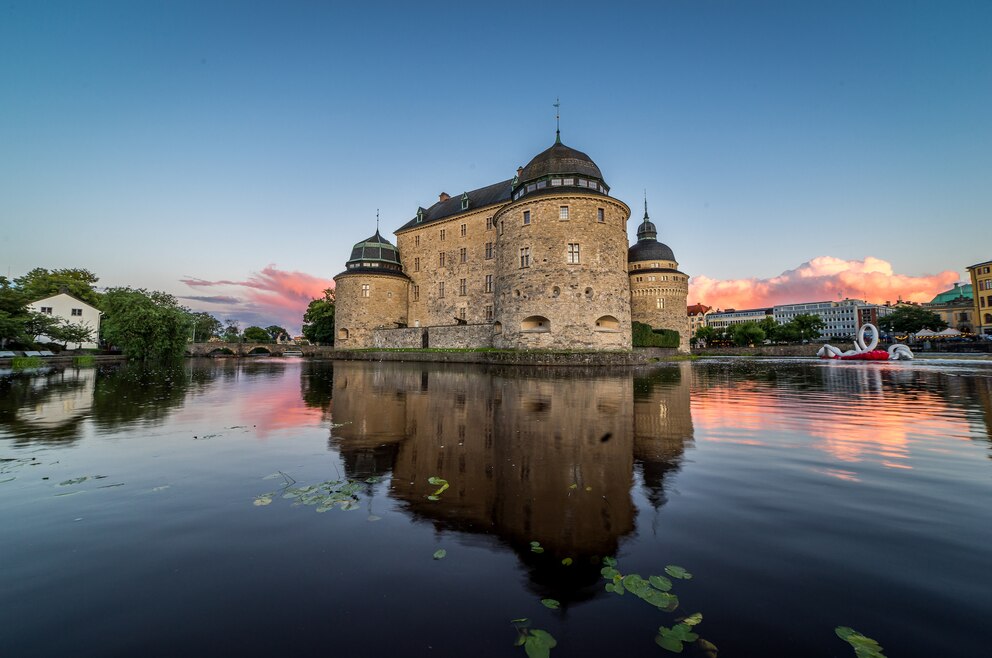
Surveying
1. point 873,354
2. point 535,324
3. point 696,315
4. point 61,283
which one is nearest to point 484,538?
point 535,324

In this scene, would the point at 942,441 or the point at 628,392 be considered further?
the point at 628,392

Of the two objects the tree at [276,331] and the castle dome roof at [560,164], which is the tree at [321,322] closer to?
the castle dome roof at [560,164]

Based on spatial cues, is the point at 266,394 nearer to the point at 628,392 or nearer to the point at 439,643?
the point at 628,392

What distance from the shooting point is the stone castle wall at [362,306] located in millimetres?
41438

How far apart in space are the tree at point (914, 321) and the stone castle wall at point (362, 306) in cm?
8216

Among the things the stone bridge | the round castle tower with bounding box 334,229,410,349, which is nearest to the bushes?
the round castle tower with bounding box 334,229,410,349

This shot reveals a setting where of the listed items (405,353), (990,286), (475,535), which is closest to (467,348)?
(405,353)

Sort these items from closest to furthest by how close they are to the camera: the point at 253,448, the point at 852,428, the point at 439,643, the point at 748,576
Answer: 1. the point at 439,643
2. the point at 748,576
3. the point at 253,448
4. the point at 852,428

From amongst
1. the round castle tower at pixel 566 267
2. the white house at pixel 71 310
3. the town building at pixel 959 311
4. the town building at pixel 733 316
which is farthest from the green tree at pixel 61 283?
the town building at pixel 733 316

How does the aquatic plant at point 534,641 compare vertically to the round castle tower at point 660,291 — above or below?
below

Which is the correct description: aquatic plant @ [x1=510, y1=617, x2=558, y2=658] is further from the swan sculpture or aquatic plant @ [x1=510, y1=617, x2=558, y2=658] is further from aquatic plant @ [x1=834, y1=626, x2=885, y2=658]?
the swan sculpture

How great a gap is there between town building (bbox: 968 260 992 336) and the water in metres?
76.2

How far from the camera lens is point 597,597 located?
2053 mm

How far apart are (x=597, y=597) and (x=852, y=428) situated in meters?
6.56
